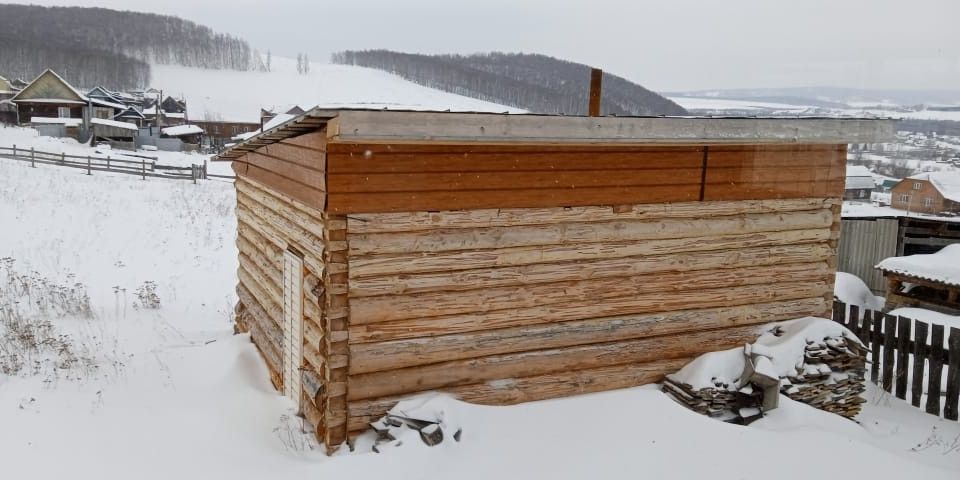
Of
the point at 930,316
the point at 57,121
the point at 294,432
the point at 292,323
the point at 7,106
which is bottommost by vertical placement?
the point at 294,432

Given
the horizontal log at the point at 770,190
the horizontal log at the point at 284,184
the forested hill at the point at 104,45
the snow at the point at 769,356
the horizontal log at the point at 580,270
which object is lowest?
the snow at the point at 769,356

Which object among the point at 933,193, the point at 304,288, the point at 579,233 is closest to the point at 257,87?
the point at 933,193

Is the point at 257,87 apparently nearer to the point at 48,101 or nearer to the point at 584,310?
the point at 48,101

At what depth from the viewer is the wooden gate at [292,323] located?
770 centimetres

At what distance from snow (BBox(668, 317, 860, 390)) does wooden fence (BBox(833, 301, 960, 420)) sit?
59.5 inches

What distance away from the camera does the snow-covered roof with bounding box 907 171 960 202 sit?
4053 centimetres

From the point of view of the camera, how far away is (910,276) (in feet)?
45.0

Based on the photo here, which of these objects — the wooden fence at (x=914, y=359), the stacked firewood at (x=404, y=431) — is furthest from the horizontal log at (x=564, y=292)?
the wooden fence at (x=914, y=359)

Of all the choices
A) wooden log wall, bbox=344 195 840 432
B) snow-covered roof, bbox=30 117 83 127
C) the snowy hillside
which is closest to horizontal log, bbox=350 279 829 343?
wooden log wall, bbox=344 195 840 432

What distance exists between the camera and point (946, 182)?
42.2 m

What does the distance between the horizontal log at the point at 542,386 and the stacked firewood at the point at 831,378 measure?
1.41 metres

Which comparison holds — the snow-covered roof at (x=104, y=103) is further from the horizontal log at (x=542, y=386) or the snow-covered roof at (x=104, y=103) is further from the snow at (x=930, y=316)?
the snow at (x=930, y=316)

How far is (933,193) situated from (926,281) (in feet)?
→ 117

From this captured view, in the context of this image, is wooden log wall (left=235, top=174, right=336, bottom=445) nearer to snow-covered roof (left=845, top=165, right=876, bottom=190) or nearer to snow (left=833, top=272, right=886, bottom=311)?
snow (left=833, top=272, right=886, bottom=311)
